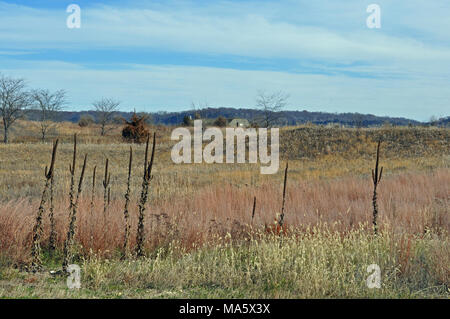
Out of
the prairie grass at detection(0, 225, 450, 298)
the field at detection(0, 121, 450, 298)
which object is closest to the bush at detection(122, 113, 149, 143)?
the field at detection(0, 121, 450, 298)

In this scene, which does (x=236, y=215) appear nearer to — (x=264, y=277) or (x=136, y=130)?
(x=264, y=277)

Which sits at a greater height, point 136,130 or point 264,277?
point 136,130

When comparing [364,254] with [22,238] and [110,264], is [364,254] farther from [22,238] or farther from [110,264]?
[22,238]

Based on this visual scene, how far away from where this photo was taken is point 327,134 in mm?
33750

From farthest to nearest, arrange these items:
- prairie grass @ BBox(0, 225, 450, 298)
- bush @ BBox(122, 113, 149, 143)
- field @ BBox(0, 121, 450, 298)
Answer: bush @ BBox(122, 113, 149, 143) < field @ BBox(0, 121, 450, 298) < prairie grass @ BBox(0, 225, 450, 298)

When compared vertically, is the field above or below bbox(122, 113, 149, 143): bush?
below

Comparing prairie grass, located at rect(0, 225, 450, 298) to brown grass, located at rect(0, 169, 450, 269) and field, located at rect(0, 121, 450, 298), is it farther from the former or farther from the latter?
brown grass, located at rect(0, 169, 450, 269)

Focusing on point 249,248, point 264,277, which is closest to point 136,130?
point 249,248

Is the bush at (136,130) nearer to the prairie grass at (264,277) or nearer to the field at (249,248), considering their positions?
the field at (249,248)

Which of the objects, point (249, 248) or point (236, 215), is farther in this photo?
point (236, 215)

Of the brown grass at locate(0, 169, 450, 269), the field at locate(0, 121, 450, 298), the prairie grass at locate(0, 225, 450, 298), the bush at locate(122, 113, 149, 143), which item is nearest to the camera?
the prairie grass at locate(0, 225, 450, 298)
